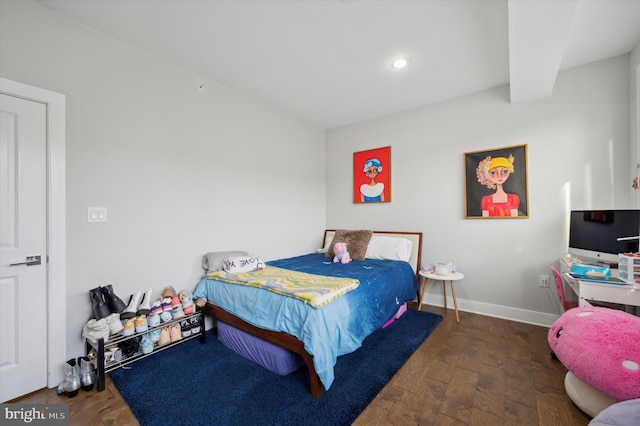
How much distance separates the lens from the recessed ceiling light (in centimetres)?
250

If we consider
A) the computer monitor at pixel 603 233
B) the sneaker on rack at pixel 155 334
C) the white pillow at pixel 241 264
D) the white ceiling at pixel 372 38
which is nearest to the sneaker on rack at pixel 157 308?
the sneaker on rack at pixel 155 334

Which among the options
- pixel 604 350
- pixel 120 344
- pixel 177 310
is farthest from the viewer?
pixel 177 310

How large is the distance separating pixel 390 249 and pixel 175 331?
2.47 metres

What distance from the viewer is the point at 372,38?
220 centimetres

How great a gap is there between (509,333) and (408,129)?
8.64 feet

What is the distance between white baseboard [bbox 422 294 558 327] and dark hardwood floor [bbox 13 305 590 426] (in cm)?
48

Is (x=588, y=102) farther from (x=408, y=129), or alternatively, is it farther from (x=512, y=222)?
(x=408, y=129)

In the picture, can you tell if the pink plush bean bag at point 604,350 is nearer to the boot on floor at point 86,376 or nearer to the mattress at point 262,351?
the mattress at point 262,351

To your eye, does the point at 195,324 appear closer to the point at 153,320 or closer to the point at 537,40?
the point at 153,320

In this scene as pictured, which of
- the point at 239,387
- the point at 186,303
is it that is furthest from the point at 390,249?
the point at 186,303

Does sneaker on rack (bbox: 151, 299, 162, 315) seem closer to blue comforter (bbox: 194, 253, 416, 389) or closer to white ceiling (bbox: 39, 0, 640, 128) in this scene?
blue comforter (bbox: 194, 253, 416, 389)

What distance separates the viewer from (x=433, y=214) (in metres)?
3.41

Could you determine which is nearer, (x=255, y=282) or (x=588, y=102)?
(x=255, y=282)

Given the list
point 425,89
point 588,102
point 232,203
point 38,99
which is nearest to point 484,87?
point 425,89
